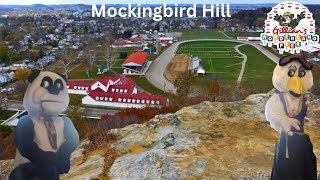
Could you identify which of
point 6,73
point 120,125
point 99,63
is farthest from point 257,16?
point 120,125

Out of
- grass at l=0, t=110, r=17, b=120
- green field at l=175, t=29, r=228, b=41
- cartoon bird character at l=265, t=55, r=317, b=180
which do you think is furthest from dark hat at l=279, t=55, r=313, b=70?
green field at l=175, t=29, r=228, b=41

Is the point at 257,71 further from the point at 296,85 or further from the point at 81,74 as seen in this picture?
the point at 296,85

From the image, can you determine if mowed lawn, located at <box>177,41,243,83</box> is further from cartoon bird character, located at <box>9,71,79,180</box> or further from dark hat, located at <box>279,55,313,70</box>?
cartoon bird character, located at <box>9,71,79,180</box>

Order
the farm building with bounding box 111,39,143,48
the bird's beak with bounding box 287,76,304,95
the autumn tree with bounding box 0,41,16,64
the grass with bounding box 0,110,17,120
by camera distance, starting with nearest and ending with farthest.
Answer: the bird's beak with bounding box 287,76,304,95
the grass with bounding box 0,110,17,120
the autumn tree with bounding box 0,41,16,64
the farm building with bounding box 111,39,143,48

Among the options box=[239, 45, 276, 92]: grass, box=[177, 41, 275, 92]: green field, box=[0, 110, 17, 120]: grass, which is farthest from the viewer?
box=[177, 41, 275, 92]: green field

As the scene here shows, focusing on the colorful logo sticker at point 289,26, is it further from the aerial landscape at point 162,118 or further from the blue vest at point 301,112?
the blue vest at point 301,112

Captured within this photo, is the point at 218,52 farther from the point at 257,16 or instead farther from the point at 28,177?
the point at 28,177
